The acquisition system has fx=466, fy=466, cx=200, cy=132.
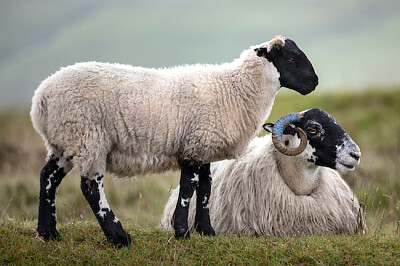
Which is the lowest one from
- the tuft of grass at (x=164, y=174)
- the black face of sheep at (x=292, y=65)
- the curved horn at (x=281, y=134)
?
the tuft of grass at (x=164, y=174)

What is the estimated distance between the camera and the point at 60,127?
535 centimetres

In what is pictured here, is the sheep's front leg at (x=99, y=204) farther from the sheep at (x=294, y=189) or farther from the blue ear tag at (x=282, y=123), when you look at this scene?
the blue ear tag at (x=282, y=123)

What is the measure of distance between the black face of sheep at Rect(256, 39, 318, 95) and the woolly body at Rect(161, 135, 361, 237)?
1.17 m

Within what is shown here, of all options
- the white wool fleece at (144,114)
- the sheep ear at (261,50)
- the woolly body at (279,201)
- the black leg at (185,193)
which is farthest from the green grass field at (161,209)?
the sheep ear at (261,50)

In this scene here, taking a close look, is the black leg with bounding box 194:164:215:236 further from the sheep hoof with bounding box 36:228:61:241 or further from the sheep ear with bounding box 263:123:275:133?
the sheep hoof with bounding box 36:228:61:241

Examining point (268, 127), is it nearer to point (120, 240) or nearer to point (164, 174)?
point (120, 240)

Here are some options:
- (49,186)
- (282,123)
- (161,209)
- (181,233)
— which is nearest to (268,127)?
(282,123)

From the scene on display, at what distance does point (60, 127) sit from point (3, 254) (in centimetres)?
167

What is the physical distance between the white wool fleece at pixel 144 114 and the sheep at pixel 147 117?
1 centimetres

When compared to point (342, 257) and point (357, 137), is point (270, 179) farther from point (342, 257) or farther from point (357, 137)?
point (357, 137)

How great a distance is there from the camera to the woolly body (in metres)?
6.38

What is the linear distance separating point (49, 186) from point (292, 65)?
335 centimetres

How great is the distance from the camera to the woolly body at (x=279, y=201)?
20.9 ft

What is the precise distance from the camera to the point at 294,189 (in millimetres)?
6578
